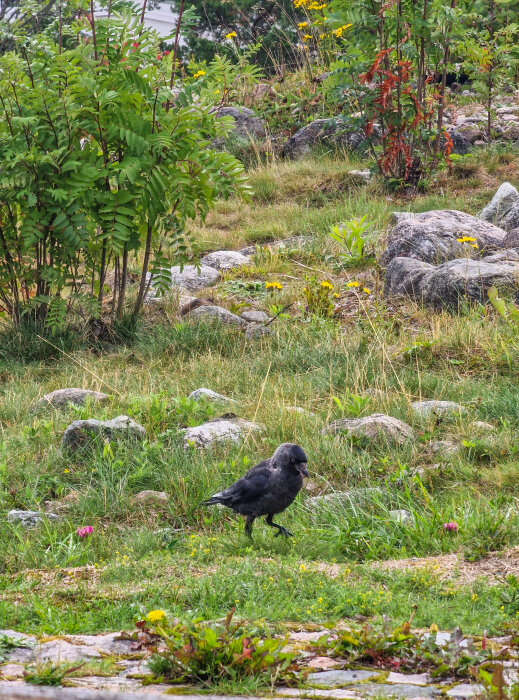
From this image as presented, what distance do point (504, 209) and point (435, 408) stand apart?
442cm

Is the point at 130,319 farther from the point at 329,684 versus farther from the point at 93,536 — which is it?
the point at 329,684

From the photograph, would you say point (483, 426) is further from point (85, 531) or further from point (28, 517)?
point (28, 517)

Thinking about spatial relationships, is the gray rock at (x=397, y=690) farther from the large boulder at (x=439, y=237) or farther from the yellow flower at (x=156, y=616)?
the large boulder at (x=439, y=237)

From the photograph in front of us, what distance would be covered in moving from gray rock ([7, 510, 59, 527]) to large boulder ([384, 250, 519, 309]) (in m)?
4.28

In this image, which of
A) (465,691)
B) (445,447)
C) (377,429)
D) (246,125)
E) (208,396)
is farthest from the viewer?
(246,125)

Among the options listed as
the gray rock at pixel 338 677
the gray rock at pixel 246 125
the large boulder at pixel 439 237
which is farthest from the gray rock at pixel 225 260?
the gray rock at pixel 338 677

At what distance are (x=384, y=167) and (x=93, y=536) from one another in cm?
717

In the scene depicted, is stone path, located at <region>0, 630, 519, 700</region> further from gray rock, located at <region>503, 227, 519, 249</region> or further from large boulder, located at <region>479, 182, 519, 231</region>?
large boulder, located at <region>479, 182, 519, 231</region>

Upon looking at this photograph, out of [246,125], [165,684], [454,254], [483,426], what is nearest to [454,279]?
[454,254]

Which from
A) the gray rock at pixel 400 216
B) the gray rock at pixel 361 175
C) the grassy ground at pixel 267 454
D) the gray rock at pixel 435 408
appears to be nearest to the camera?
the grassy ground at pixel 267 454

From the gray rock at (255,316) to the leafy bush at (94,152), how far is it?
0.94 m

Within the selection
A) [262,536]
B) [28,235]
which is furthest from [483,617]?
[28,235]

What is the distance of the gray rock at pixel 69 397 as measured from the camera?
258 inches

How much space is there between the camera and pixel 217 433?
5.82 metres
